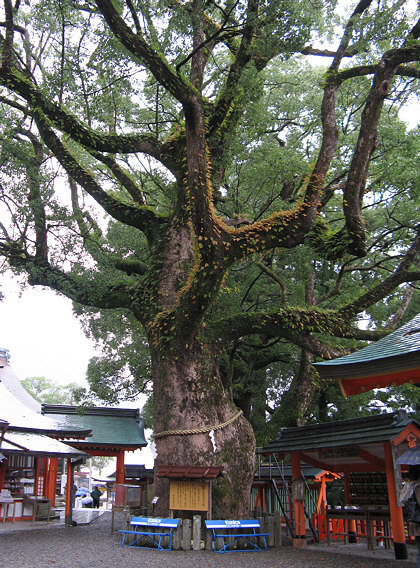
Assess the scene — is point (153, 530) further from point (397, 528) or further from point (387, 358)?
point (387, 358)

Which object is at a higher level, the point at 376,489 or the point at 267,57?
the point at 267,57

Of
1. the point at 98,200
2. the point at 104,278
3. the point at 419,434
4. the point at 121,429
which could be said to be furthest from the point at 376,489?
the point at 121,429

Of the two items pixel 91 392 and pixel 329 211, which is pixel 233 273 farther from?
pixel 91 392

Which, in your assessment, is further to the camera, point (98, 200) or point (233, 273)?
point (233, 273)

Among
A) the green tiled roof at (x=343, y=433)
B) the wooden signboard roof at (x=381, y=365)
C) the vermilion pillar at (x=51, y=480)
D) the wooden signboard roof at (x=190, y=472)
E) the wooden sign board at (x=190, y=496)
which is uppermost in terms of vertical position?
the wooden signboard roof at (x=381, y=365)

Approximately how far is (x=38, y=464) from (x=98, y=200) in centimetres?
997

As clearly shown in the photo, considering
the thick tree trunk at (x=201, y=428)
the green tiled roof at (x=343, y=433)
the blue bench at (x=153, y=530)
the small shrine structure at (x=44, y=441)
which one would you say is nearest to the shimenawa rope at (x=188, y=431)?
the thick tree trunk at (x=201, y=428)

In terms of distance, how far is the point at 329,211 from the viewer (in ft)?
56.5

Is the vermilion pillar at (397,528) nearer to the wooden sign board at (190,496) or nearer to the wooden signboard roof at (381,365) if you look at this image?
→ the wooden signboard roof at (381,365)

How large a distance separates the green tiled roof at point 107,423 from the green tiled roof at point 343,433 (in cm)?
1101

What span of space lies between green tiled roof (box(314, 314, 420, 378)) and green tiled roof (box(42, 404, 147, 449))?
→ 15.6m

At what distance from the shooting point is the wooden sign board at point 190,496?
9.03 metres

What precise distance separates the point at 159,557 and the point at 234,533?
77.2 inches

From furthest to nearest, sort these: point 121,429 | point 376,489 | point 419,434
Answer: point 121,429, point 376,489, point 419,434
